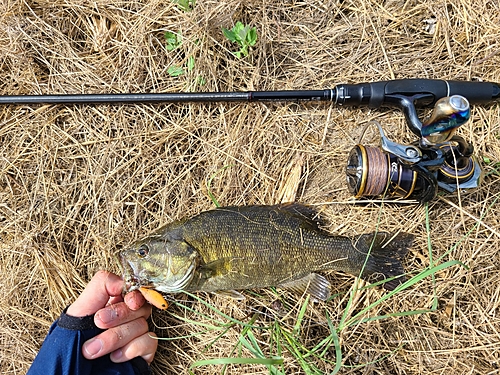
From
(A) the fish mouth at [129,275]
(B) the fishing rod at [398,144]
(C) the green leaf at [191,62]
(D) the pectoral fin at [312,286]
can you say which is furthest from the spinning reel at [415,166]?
(A) the fish mouth at [129,275]

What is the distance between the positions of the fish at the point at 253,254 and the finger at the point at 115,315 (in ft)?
1.05

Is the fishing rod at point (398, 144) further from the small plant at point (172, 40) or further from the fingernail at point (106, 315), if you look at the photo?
the fingernail at point (106, 315)

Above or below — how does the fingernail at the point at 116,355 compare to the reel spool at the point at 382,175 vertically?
below

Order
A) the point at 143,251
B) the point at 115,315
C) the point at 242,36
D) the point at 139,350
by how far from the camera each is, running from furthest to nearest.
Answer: the point at 242,36 → the point at 139,350 → the point at 115,315 → the point at 143,251

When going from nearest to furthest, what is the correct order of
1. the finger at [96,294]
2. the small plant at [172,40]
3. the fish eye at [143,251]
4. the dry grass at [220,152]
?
the fish eye at [143,251]
the finger at [96,294]
the dry grass at [220,152]
the small plant at [172,40]

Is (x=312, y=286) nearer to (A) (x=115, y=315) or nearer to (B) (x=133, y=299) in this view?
(B) (x=133, y=299)

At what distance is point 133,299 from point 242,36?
2.20 meters

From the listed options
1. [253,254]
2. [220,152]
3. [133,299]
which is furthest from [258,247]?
[133,299]

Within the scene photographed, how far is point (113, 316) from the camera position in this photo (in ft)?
9.64

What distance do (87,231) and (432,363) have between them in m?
2.91

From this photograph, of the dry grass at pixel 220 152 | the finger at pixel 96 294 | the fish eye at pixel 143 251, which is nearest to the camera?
the fish eye at pixel 143 251

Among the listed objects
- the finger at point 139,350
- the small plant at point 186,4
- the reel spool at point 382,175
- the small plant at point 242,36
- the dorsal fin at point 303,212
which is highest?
the small plant at point 186,4

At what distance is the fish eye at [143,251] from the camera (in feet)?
8.93

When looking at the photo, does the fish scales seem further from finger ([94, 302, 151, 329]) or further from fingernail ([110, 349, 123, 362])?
fingernail ([110, 349, 123, 362])
